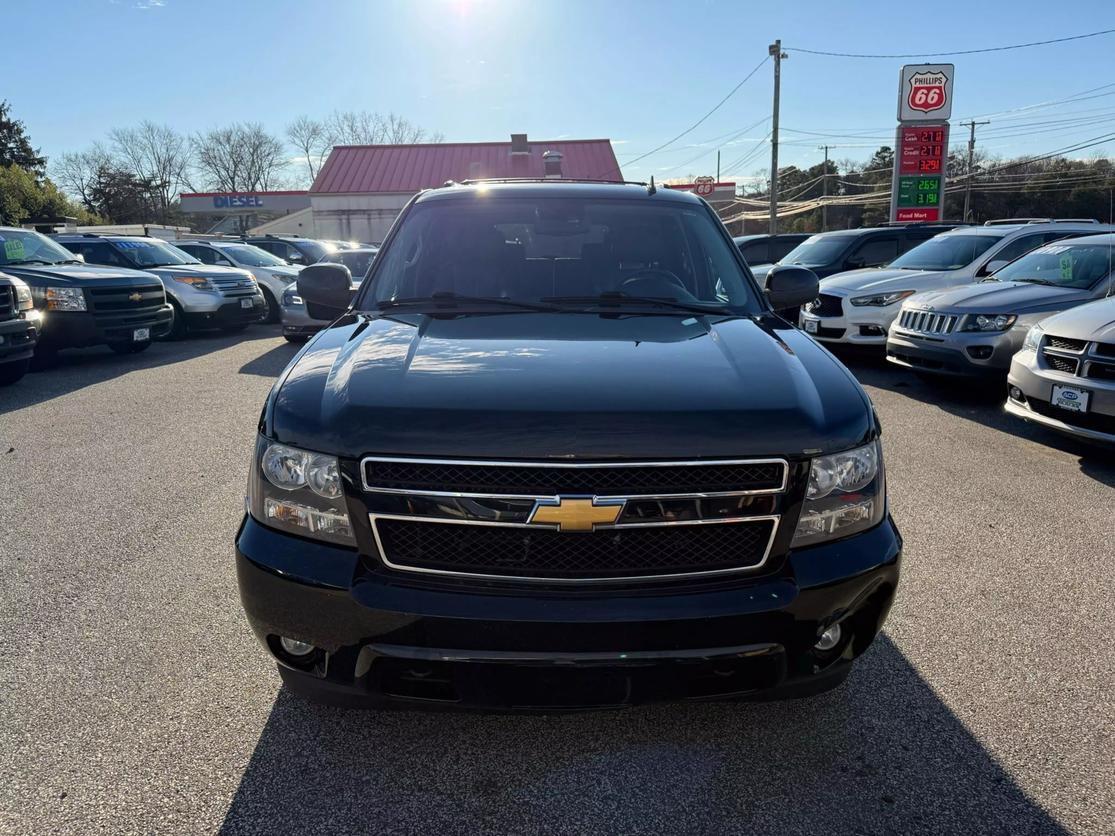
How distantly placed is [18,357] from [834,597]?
8.93 meters

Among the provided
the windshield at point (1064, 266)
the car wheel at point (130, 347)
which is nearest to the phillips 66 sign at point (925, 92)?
the windshield at point (1064, 266)

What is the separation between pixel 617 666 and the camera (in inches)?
80.2

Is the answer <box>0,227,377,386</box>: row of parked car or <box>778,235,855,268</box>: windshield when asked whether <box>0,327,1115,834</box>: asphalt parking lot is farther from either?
<box>778,235,855,268</box>: windshield

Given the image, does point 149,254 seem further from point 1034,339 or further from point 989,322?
point 1034,339

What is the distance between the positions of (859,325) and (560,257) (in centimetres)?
719

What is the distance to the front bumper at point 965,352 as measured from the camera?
24.0 ft

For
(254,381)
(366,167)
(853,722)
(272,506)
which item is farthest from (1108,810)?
(366,167)

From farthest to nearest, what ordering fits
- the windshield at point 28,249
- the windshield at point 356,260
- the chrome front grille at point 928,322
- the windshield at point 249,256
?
the windshield at point 249,256 → the windshield at point 356,260 → the windshield at point 28,249 → the chrome front grille at point 928,322

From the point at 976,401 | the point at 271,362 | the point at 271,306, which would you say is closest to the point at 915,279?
the point at 976,401

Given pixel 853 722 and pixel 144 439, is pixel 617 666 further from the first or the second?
pixel 144 439

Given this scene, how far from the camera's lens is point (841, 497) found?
224 centimetres

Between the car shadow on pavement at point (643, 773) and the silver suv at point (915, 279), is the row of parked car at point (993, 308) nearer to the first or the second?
the silver suv at point (915, 279)

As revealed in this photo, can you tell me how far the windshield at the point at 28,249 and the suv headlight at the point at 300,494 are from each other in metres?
9.71

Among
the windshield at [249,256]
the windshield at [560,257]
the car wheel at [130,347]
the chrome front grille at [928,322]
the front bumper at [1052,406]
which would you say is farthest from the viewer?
the windshield at [249,256]
